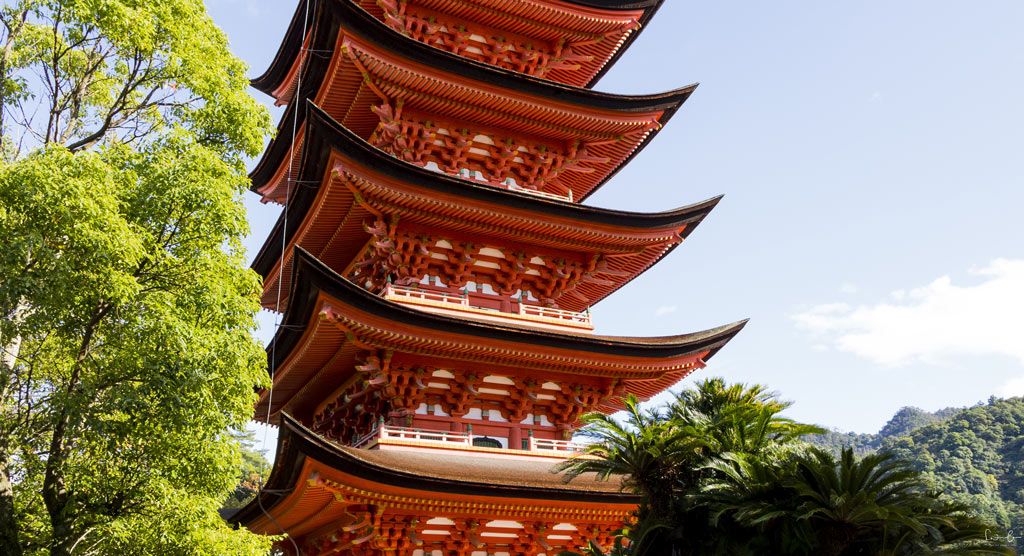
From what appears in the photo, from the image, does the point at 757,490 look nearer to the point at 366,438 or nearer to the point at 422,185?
the point at 366,438

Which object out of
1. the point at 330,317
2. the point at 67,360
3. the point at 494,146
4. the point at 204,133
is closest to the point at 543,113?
the point at 494,146

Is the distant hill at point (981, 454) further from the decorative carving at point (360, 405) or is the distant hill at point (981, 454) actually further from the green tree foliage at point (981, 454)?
the decorative carving at point (360, 405)

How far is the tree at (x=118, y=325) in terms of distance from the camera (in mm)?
10469

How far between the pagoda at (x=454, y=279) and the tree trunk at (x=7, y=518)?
167 inches

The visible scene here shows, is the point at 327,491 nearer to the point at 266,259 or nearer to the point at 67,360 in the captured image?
the point at 67,360

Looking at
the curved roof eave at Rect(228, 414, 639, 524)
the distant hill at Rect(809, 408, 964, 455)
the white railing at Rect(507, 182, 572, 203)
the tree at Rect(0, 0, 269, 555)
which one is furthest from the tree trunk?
the distant hill at Rect(809, 408, 964, 455)

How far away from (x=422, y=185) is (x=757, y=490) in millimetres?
10461

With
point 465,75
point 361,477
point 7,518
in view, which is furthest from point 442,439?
point 465,75

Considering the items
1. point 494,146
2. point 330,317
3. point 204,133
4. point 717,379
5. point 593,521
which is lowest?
point 593,521

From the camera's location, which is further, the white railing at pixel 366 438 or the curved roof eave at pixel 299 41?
the curved roof eave at pixel 299 41

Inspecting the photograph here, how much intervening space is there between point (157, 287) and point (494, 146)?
12.1 m

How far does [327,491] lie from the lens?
1439 centimetres

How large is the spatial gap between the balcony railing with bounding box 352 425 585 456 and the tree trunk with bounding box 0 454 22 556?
714 centimetres

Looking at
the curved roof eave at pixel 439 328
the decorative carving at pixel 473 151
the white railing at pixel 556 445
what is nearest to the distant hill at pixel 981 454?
the curved roof eave at pixel 439 328
